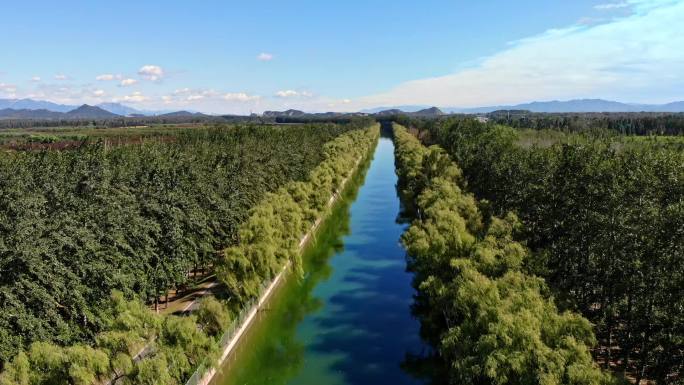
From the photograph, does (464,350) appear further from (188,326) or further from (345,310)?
(345,310)

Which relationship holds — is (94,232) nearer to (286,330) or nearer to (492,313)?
(286,330)

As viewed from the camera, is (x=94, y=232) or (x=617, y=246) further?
(x=94, y=232)

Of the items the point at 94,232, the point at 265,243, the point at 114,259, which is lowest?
the point at 265,243

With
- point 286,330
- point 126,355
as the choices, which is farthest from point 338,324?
point 126,355

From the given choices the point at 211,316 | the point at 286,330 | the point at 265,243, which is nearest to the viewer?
the point at 211,316

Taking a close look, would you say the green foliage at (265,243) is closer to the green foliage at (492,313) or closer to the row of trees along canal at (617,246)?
the green foliage at (492,313)

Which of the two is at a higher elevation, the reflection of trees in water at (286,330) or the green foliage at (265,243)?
the green foliage at (265,243)

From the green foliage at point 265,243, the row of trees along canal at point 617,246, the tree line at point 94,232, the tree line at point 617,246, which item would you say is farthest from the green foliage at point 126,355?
the tree line at point 617,246
